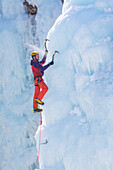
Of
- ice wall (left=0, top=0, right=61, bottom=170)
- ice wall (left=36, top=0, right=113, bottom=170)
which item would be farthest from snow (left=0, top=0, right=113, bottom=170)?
ice wall (left=0, top=0, right=61, bottom=170)

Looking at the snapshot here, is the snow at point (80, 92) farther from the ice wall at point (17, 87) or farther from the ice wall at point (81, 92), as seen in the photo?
the ice wall at point (17, 87)

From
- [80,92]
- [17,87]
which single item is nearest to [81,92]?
[80,92]

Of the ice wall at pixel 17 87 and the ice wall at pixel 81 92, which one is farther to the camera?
the ice wall at pixel 17 87

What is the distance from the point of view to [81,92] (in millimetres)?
4238

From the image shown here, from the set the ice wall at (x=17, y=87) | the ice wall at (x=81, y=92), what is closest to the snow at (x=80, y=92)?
the ice wall at (x=81, y=92)

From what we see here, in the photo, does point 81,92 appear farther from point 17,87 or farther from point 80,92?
point 17,87

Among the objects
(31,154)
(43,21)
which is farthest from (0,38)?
(31,154)

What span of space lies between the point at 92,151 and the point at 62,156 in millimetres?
724

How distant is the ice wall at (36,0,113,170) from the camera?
3652 mm

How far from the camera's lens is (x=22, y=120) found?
1017 cm

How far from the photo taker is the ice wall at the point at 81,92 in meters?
3.65

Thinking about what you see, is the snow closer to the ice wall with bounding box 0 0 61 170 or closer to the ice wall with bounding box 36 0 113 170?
the ice wall with bounding box 36 0 113 170

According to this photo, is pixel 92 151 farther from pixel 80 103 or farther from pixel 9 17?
pixel 9 17

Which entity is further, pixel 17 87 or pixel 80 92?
pixel 17 87
